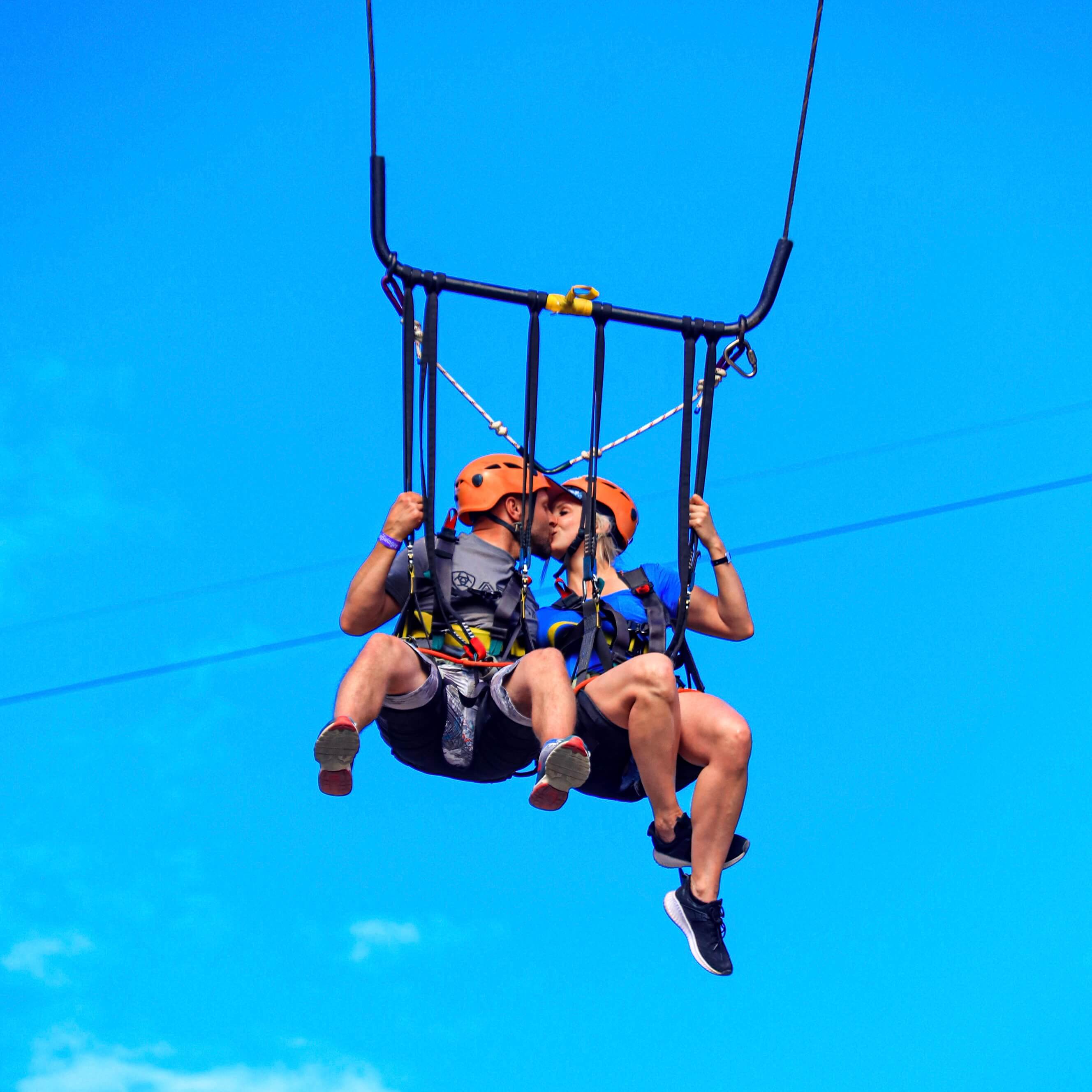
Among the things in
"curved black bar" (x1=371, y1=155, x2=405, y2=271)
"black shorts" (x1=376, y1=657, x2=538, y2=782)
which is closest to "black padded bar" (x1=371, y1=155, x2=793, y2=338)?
"curved black bar" (x1=371, y1=155, x2=405, y2=271)

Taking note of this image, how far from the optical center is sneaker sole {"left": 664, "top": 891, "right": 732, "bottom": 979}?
25.9 ft

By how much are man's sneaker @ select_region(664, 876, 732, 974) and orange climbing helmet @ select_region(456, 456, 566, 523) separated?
1.87m

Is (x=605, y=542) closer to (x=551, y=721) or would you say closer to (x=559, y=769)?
(x=551, y=721)

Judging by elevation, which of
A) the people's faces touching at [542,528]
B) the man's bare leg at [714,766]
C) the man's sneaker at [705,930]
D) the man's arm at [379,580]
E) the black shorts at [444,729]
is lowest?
the man's sneaker at [705,930]

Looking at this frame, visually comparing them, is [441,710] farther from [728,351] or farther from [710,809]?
[728,351]

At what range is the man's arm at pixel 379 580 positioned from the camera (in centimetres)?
784

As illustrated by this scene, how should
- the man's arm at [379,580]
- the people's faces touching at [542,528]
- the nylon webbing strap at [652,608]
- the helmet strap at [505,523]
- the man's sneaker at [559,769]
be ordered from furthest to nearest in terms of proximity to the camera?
1. the people's faces touching at [542,528]
2. the helmet strap at [505,523]
3. the nylon webbing strap at [652,608]
4. the man's arm at [379,580]
5. the man's sneaker at [559,769]

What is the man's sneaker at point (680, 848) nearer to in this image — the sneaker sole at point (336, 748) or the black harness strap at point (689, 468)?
the black harness strap at point (689, 468)

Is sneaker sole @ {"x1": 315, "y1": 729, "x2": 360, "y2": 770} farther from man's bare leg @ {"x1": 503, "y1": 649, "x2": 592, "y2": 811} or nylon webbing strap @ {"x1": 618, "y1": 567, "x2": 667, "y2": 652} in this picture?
nylon webbing strap @ {"x1": 618, "y1": 567, "x2": 667, "y2": 652}

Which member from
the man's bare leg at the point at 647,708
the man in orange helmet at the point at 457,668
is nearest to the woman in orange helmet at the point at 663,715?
the man's bare leg at the point at 647,708

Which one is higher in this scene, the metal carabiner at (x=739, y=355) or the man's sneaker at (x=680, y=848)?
the metal carabiner at (x=739, y=355)

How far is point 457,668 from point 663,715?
37.4 inches

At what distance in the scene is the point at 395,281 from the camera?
787 centimetres

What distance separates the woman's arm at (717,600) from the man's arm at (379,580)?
3.86ft
